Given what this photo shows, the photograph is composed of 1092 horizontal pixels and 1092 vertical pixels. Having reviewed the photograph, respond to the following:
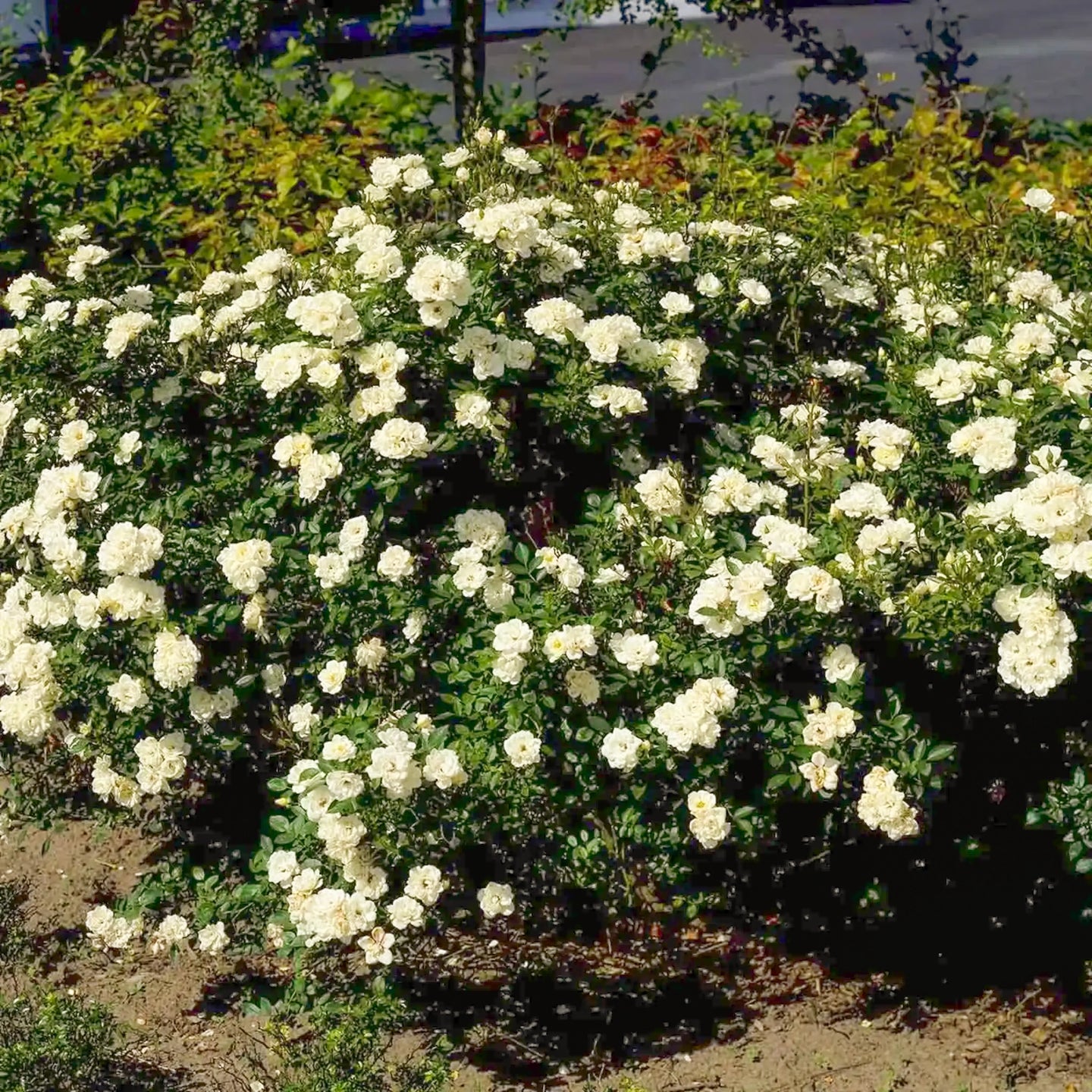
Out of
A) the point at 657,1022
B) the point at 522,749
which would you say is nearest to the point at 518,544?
the point at 522,749

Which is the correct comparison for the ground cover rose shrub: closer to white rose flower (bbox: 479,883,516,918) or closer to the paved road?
white rose flower (bbox: 479,883,516,918)

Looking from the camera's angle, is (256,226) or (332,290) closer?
(332,290)

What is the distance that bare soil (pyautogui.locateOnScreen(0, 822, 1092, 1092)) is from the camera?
11.8ft

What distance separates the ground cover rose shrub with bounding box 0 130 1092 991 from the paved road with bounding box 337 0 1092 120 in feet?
32.0

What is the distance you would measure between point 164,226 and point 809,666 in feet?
11.5

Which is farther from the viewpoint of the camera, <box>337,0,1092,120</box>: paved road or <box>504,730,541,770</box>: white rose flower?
<box>337,0,1092,120</box>: paved road

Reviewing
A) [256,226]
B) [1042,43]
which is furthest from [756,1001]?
[1042,43]

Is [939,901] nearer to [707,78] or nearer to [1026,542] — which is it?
[1026,542]

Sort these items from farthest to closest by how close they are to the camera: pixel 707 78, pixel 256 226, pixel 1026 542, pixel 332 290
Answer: pixel 707 78 → pixel 256 226 → pixel 332 290 → pixel 1026 542

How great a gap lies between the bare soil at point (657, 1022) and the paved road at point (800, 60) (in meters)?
10.3

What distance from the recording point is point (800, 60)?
55.6 feet

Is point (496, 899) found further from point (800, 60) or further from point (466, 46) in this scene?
point (800, 60)

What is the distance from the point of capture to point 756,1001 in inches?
152

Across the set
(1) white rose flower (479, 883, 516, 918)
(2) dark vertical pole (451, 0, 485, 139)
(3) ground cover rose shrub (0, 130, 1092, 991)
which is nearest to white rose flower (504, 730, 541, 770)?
(3) ground cover rose shrub (0, 130, 1092, 991)
